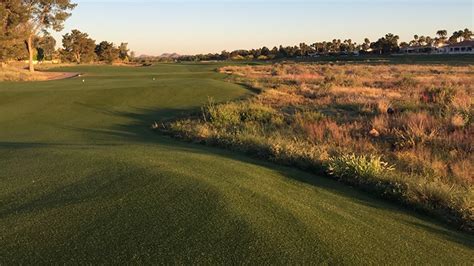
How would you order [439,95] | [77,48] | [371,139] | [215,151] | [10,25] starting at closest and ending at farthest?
1. [215,151]
2. [371,139]
3. [439,95]
4. [10,25]
5. [77,48]

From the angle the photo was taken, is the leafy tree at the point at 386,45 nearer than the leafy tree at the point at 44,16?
No

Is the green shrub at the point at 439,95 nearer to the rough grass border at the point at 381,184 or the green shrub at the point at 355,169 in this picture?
the rough grass border at the point at 381,184

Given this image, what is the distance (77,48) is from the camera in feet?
427

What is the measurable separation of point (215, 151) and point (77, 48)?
129m

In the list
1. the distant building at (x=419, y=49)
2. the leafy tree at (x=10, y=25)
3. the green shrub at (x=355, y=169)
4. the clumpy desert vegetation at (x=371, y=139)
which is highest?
the leafy tree at (x=10, y=25)

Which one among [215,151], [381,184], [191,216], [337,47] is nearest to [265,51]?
[337,47]

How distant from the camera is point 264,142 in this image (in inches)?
493

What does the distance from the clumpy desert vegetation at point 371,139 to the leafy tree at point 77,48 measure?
381ft

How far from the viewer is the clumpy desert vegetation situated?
820 cm

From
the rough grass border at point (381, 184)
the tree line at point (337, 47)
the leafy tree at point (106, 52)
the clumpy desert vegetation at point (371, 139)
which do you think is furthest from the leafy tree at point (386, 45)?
the rough grass border at point (381, 184)

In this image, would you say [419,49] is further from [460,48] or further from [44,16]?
[44,16]

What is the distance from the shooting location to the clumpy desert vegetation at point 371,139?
8.20 m

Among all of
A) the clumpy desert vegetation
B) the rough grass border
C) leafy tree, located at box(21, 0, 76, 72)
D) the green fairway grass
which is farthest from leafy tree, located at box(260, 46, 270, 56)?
the green fairway grass

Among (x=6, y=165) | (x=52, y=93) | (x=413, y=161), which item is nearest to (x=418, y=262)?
(x=413, y=161)
